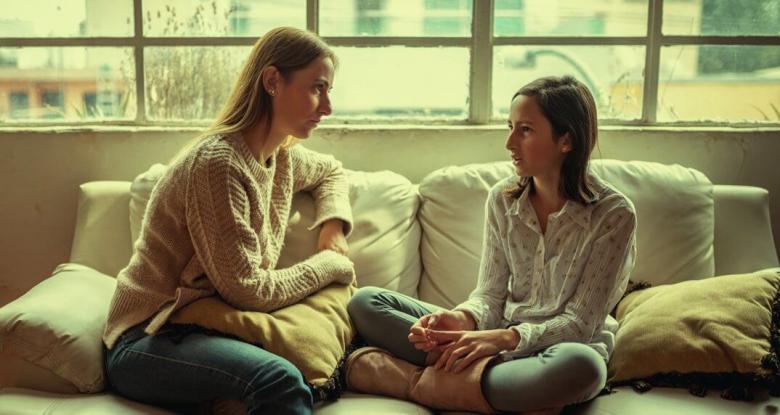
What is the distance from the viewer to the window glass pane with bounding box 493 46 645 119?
2775 mm

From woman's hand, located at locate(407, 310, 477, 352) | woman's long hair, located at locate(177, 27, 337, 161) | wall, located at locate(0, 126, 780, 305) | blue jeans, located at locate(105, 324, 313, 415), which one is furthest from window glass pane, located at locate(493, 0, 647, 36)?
blue jeans, located at locate(105, 324, 313, 415)

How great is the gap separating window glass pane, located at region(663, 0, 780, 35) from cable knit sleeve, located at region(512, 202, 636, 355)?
1078 mm

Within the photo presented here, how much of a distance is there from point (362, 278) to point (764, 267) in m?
1.14

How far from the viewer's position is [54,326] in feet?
6.26

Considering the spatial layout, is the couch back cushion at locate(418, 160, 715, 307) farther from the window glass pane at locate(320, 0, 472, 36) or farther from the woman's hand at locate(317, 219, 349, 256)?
the window glass pane at locate(320, 0, 472, 36)

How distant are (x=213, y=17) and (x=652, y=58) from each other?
1.48 meters

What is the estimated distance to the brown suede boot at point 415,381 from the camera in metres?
1.85

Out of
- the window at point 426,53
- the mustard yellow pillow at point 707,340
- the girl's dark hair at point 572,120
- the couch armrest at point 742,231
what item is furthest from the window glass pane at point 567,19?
the mustard yellow pillow at point 707,340

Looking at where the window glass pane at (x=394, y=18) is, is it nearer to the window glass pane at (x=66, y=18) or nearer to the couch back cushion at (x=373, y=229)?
the couch back cushion at (x=373, y=229)

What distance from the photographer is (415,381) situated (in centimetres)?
192

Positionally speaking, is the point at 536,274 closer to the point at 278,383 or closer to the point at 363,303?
the point at 363,303

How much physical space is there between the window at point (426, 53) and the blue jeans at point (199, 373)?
1.11 metres

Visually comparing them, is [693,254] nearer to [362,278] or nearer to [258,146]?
[362,278]

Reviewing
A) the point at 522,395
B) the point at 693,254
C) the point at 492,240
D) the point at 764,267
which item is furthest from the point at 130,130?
the point at 764,267
